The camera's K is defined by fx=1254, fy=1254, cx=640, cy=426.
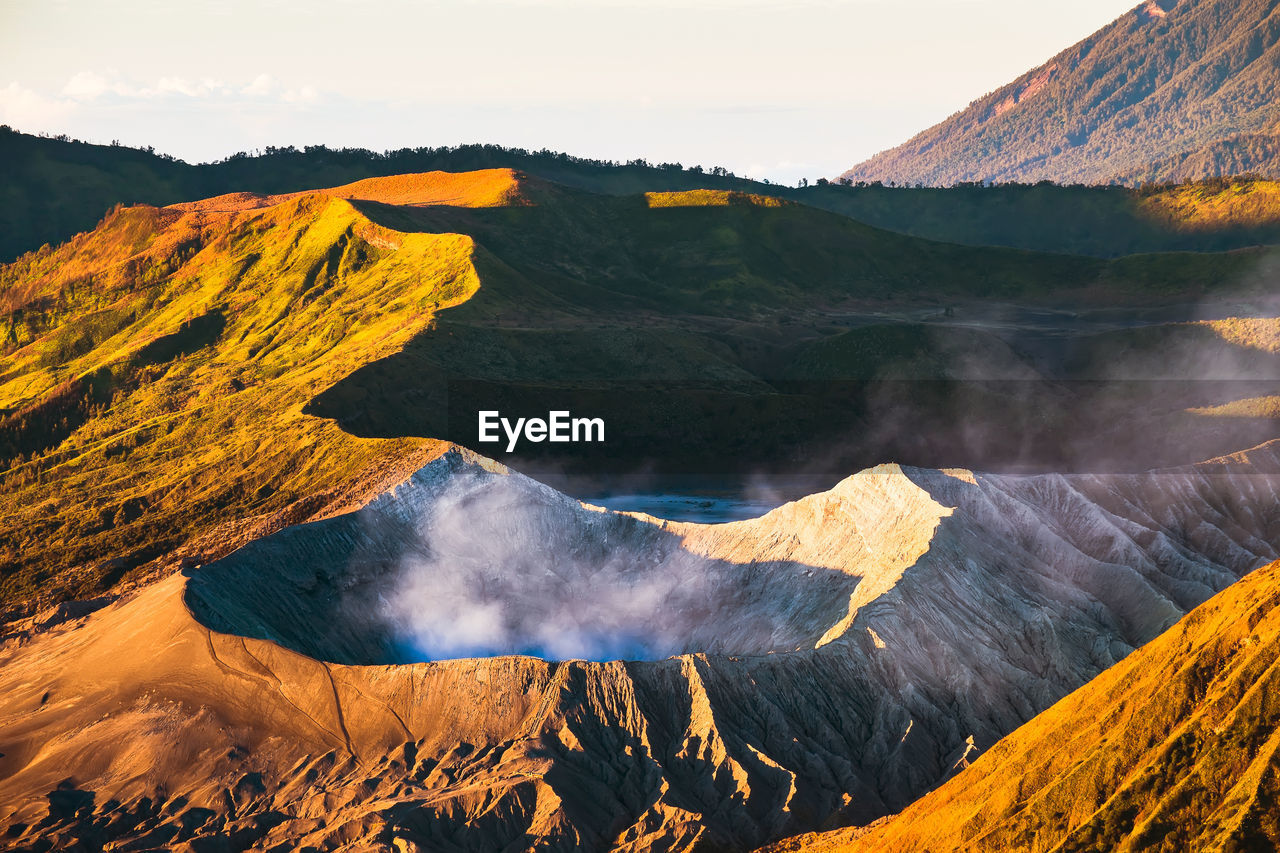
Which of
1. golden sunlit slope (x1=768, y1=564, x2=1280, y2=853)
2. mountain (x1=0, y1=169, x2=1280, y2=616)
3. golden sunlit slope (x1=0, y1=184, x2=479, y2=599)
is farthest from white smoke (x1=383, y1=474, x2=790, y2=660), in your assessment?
golden sunlit slope (x1=768, y1=564, x2=1280, y2=853)

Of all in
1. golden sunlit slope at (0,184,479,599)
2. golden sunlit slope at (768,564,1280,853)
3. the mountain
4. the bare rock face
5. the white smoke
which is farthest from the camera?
the mountain

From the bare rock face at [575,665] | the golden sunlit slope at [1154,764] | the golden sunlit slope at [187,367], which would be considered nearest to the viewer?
the golden sunlit slope at [1154,764]

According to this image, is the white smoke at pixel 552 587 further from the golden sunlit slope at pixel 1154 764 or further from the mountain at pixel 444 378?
the golden sunlit slope at pixel 1154 764

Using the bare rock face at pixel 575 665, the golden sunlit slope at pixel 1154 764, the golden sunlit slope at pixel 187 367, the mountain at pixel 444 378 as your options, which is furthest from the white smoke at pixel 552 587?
the golden sunlit slope at pixel 1154 764

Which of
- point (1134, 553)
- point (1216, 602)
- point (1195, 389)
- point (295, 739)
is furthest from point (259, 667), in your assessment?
point (1195, 389)

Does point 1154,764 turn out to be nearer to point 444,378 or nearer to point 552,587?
point 552,587

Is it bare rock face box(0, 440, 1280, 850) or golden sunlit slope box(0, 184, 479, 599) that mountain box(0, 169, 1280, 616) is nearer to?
golden sunlit slope box(0, 184, 479, 599)
